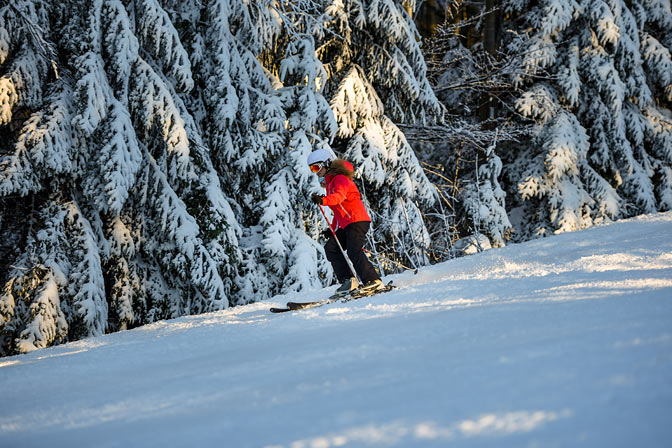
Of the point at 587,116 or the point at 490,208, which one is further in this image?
the point at 587,116

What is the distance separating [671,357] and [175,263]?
6.95 m

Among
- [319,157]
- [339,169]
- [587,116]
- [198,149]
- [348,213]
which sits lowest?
[348,213]

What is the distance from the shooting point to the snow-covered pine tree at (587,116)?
12.8 m

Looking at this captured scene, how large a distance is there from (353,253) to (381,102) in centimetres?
560

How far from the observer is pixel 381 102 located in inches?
403

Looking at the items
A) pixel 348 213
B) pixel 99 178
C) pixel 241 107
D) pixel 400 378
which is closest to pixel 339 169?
pixel 348 213

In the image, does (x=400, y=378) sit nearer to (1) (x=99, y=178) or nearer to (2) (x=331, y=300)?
(2) (x=331, y=300)

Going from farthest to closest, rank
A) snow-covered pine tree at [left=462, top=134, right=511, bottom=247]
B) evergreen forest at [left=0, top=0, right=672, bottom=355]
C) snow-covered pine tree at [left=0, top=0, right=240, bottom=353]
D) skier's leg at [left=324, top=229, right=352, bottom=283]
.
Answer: snow-covered pine tree at [left=462, top=134, right=511, bottom=247] < evergreen forest at [left=0, top=0, right=672, bottom=355] < snow-covered pine tree at [left=0, top=0, right=240, bottom=353] < skier's leg at [left=324, top=229, right=352, bottom=283]

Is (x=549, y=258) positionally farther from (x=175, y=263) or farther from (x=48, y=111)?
(x=48, y=111)

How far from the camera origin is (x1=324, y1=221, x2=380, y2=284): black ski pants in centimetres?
528

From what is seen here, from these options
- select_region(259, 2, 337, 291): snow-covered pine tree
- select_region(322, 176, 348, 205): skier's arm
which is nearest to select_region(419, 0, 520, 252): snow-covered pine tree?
select_region(259, 2, 337, 291): snow-covered pine tree

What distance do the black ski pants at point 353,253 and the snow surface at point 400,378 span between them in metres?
1.12

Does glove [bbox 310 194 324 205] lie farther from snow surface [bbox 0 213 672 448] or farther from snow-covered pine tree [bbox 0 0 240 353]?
→ snow-covered pine tree [bbox 0 0 240 353]

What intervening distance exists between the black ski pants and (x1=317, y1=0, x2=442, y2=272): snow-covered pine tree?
12.7 feet
